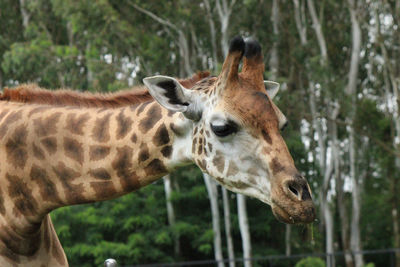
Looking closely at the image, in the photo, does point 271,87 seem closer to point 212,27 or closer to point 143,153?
point 143,153

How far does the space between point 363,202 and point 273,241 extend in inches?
166

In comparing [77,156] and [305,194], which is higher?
[77,156]

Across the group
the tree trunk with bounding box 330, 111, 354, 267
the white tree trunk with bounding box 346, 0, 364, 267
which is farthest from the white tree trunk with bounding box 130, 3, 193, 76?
the white tree trunk with bounding box 346, 0, 364, 267

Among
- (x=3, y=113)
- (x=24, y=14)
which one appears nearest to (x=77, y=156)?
(x=3, y=113)

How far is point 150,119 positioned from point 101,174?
43 cm

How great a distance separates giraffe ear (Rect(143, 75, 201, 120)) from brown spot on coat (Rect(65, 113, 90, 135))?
1.92ft

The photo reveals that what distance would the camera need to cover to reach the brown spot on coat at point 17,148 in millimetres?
4051

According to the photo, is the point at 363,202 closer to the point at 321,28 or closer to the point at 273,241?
the point at 273,241

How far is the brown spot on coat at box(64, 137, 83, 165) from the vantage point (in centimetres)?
401

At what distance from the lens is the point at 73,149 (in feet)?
13.2

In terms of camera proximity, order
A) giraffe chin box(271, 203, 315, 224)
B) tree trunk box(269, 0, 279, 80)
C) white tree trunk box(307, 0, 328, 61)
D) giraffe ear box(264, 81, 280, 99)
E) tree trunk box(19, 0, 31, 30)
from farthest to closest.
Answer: tree trunk box(19, 0, 31, 30)
tree trunk box(269, 0, 279, 80)
white tree trunk box(307, 0, 328, 61)
giraffe ear box(264, 81, 280, 99)
giraffe chin box(271, 203, 315, 224)

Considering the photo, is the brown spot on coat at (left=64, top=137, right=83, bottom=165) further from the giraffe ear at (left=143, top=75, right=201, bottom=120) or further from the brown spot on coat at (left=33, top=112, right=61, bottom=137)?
the giraffe ear at (left=143, top=75, right=201, bottom=120)

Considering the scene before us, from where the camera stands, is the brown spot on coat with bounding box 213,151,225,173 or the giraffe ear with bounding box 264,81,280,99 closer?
the brown spot on coat with bounding box 213,151,225,173

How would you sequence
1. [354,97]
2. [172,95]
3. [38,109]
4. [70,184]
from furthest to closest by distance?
[354,97] → [38,109] → [70,184] → [172,95]
